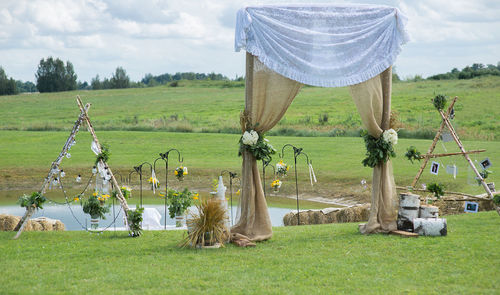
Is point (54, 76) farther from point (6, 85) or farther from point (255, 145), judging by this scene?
point (255, 145)

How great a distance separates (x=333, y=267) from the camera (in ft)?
24.8

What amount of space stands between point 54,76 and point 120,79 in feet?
29.1

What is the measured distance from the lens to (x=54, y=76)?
6725 centimetres

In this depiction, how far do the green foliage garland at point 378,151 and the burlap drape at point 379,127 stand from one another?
107 millimetres

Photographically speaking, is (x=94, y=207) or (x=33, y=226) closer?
(x=94, y=207)

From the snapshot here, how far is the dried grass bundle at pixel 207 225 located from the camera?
8812 mm

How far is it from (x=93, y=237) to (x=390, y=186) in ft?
17.4

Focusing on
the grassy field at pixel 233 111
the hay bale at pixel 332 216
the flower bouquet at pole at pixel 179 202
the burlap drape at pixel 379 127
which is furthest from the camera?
the grassy field at pixel 233 111

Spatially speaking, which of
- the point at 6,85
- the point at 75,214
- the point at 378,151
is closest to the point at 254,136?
the point at 378,151

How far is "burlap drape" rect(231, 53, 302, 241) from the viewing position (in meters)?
9.44

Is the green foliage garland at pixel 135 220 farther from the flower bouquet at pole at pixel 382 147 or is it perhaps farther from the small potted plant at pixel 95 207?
the flower bouquet at pole at pixel 382 147

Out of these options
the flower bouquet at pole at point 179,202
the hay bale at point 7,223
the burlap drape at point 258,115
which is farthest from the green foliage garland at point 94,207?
the burlap drape at point 258,115

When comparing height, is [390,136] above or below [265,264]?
above

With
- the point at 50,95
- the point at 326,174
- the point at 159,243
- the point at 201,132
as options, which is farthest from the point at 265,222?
the point at 50,95
